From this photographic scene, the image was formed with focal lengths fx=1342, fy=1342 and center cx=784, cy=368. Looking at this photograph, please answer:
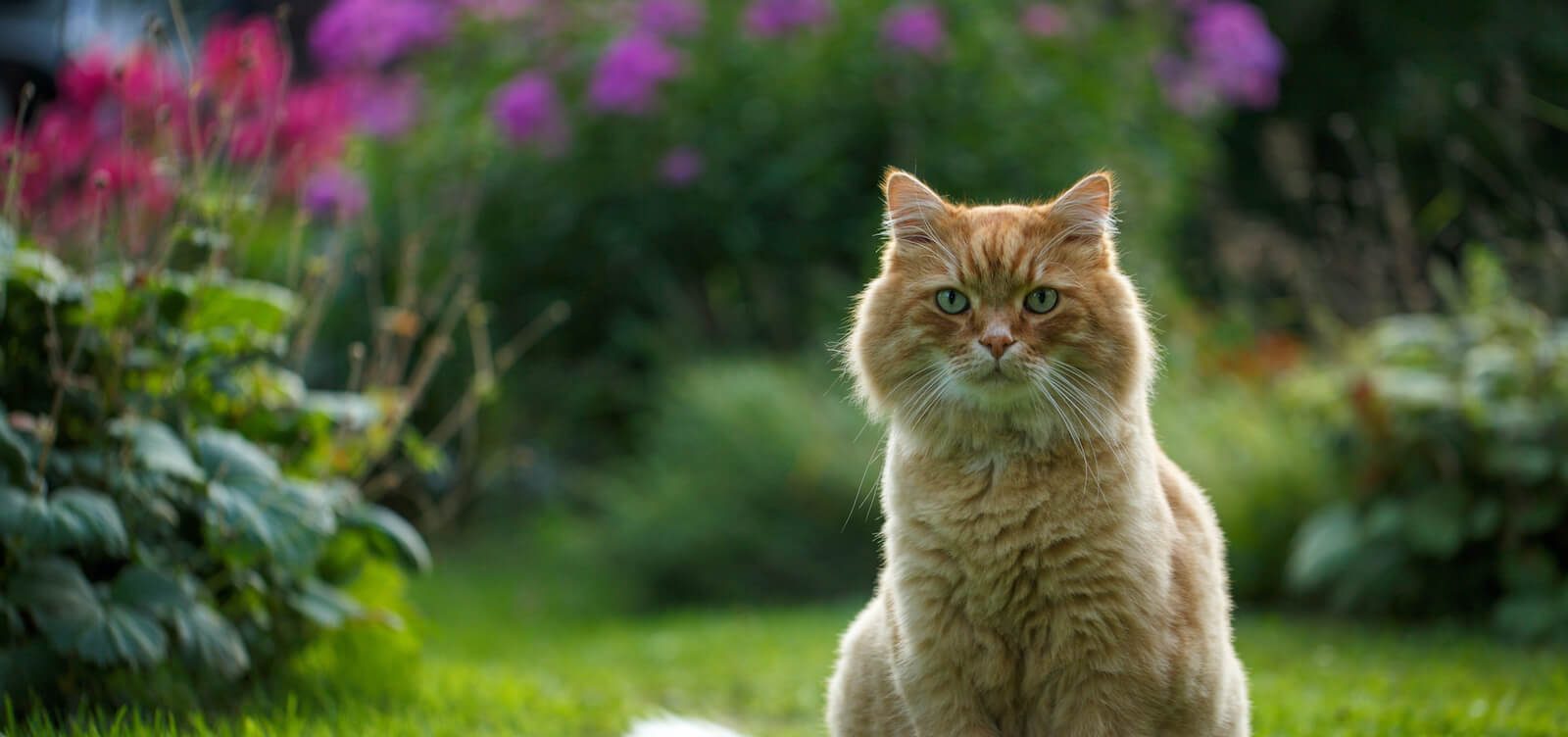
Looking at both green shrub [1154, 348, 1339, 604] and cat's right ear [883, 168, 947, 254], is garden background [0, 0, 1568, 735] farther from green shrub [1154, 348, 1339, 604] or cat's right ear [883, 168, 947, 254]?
cat's right ear [883, 168, 947, 254]

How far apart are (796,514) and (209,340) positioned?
3560 millimetres

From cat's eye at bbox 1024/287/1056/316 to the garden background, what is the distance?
1.64 meters

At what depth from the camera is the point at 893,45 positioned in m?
7.61

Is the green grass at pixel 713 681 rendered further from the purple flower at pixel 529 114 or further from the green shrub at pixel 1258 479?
the purple flower at pixel 529 114

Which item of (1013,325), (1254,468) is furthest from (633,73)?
(1013,325)

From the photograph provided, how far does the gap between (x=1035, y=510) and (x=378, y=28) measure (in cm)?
718

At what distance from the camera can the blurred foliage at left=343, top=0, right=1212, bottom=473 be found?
25.0 ft

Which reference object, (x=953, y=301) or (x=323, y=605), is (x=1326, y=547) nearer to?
(x=953, y=301)

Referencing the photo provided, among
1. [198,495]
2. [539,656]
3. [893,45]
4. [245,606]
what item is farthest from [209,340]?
[893,45]

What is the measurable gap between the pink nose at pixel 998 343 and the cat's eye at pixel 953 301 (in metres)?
0.13

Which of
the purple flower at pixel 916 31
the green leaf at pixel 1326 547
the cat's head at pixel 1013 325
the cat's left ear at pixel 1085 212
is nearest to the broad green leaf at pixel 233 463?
the cat's head at pixel 1013 325

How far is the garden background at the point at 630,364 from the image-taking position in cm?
338

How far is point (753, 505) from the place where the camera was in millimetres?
6699

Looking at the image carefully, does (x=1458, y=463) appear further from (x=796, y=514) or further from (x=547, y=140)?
(x=547, y=140)
